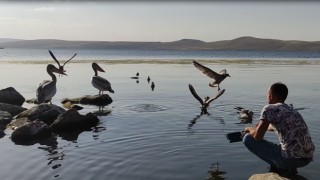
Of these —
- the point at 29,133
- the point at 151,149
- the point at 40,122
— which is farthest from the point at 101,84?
the point at 151,149

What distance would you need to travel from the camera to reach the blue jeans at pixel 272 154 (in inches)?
359

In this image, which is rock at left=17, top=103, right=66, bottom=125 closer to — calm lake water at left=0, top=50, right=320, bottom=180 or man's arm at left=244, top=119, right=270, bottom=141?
calm lake water at left=0, top=50, right=320, bottom=180

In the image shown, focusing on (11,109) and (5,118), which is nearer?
(5,118)

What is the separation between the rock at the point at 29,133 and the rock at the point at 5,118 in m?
2.68

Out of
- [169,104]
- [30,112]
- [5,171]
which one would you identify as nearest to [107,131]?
[30,112]

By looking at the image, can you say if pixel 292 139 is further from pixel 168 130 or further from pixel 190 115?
pixel 190 115

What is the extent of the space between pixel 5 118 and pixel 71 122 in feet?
11.4

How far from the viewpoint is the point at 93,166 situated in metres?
11.1

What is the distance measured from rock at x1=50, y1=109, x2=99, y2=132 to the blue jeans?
8.30 metres

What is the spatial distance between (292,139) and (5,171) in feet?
22.3

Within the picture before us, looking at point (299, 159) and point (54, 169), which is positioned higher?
point (299, 159)

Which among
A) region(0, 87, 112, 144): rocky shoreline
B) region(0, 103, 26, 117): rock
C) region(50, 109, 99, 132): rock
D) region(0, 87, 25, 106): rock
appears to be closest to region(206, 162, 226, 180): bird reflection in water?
region(0, 87, 112, 144): rocky shoreline

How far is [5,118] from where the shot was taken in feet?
58.9

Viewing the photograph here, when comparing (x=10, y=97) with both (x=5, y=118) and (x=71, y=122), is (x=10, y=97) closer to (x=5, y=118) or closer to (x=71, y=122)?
(x=5, y=118)
